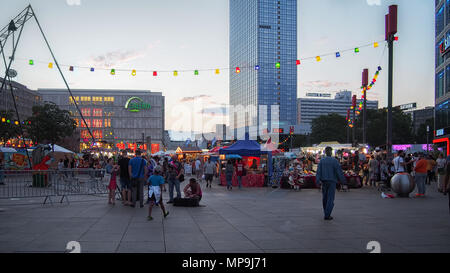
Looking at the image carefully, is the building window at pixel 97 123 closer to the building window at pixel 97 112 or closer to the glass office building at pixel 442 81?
the building window at pixel 97 112

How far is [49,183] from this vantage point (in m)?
13.6

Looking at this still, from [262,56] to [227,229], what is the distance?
12920cm

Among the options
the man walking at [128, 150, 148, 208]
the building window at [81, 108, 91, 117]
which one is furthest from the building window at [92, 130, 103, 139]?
the man walking at [128, 150, 148, 208]

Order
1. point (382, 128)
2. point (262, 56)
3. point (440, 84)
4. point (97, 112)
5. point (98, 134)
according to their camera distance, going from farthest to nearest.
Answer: point (262, 56), point (97, 112), point (98, 134), point (382, 128), point (440, 84)

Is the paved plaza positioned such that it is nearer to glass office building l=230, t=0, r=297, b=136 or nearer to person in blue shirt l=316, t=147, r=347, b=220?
person in blue shirt l=316, t=147, r=347, b=220

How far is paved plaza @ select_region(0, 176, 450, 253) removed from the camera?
6586 mm

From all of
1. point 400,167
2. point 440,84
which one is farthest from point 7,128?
point 440,84

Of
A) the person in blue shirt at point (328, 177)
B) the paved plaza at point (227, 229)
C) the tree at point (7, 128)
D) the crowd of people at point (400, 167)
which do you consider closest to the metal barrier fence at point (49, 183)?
the paved plaza at point (227, 229)

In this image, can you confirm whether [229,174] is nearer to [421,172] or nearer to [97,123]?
[421,172]

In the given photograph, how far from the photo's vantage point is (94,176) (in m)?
15.1

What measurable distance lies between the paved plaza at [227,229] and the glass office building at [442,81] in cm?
3150

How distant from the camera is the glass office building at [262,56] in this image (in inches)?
5261

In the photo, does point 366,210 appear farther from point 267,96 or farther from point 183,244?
point 267,96

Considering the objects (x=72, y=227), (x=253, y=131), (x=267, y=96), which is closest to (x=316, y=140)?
(x=253, y=131)
